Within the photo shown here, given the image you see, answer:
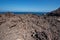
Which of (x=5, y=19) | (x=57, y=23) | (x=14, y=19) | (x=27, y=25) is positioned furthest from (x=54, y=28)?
(x=5, y=19)

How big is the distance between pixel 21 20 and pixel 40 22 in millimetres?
1412

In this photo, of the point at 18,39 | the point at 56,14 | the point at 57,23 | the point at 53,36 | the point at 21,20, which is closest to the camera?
the point at 18,39

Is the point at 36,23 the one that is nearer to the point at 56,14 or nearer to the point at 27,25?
the point at 27,25

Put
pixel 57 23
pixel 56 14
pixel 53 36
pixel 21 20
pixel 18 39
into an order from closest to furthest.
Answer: pixel 18 39
pixel 53 36
pixel 21 20
pixel 57 23
pixel 56 14

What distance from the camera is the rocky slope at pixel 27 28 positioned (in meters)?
6.85

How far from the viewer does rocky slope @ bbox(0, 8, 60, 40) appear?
6.85m

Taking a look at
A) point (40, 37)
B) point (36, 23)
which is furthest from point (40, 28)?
point (40, 37)

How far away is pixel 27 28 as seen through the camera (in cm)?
761

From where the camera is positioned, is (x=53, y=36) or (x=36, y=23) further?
(x=36, y=23)

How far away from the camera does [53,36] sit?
755 centimetres

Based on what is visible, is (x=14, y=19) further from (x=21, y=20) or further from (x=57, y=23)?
(x=57, y=23)

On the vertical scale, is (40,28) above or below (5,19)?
below

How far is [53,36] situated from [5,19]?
130 inches

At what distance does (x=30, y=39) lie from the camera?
6.87 m
